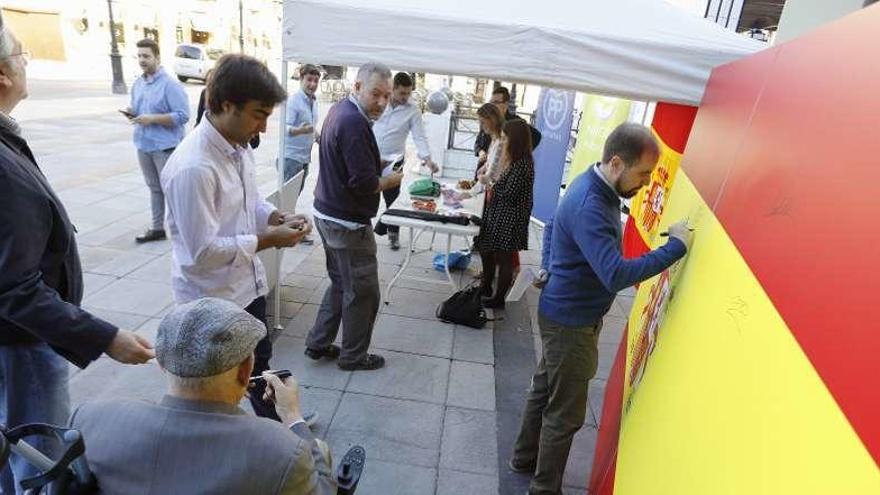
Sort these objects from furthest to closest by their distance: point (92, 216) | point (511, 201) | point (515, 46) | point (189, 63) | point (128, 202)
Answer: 1. point (189, 63)
2. point (128, 202)
3. point (92, 216)
4. point (511, 201)
5. point (515, 46)

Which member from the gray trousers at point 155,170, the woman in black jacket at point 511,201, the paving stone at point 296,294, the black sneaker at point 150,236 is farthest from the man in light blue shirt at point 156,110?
the woman in black jacket at point 511,201

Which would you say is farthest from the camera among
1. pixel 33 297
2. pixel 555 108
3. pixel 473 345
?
pixel 555 108

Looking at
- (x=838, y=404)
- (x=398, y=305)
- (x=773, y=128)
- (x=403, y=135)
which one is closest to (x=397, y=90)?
(x=403, y=135)

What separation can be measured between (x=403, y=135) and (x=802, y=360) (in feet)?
16.0

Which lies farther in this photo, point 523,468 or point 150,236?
point 150,236

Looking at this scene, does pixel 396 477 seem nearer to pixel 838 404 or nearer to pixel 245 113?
pixel 245 113

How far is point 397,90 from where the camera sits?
5.07 meters

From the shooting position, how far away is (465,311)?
439cm

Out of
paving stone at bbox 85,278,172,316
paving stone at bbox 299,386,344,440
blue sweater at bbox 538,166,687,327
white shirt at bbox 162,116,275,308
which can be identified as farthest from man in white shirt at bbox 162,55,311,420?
paving stone at bbox 85,278,172,316

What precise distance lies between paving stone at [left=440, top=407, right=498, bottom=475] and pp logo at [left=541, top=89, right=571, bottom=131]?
184 inches

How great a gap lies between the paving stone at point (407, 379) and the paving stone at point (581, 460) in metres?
0.86

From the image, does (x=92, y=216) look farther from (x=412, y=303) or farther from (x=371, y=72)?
(x=371, y=72)

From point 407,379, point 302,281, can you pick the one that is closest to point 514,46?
point 407,379

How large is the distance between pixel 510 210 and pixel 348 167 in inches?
71.4
